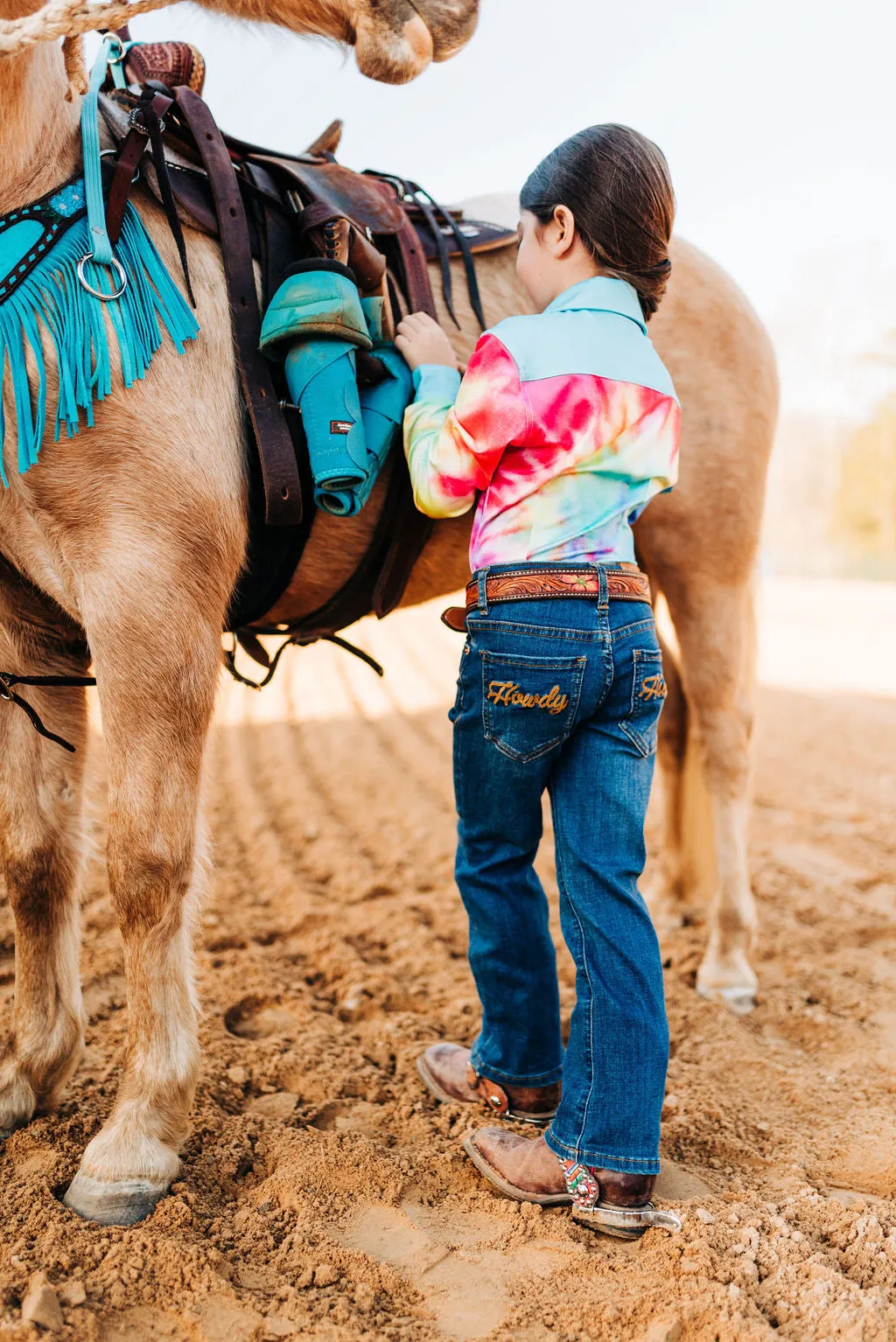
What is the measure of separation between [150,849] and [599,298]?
1266 millimetres

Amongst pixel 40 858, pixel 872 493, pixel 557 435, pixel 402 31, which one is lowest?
pixel 40 858

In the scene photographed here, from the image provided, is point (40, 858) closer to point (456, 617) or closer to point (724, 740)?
point (456, 617)

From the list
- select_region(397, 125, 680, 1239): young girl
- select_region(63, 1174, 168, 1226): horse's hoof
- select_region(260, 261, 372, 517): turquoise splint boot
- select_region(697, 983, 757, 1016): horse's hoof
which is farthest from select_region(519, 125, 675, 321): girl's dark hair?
select_region(697, 983, 757, 1016): horse's hoof

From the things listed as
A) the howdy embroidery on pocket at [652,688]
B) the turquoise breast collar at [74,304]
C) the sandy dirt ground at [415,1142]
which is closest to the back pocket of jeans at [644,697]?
the howdy embroidery on pocket at [652,688]

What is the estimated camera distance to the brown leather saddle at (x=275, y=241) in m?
1.84

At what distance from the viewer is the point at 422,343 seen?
1.98 m

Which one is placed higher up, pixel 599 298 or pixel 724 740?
pixel 599 298

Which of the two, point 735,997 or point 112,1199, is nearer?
point 112,1199

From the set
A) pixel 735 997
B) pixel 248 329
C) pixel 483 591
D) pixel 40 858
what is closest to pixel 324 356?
pixel 248 329

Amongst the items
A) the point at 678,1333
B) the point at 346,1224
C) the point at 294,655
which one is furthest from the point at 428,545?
the point at 294,655

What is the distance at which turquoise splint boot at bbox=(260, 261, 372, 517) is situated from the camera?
5.96 ft

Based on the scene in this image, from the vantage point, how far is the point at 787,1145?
6.82 feet

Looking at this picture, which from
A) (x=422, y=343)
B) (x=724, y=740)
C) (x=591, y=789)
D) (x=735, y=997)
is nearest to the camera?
(x=591, y=789)

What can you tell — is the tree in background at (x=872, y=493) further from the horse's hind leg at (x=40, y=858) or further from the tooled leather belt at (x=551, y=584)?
the horse's hind leg at (x=40, y=858)
